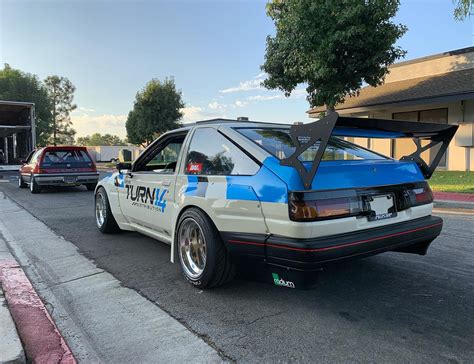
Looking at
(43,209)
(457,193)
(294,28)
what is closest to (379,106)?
(294,28)

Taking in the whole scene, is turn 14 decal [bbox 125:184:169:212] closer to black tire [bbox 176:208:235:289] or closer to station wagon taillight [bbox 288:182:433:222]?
black tire [bbox 176:208:235:289]

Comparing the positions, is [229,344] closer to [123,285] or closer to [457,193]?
[123,285]

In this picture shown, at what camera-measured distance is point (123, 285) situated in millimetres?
4086

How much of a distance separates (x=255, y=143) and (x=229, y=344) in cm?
166

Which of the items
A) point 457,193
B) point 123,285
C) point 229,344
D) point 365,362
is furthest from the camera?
point 457,193

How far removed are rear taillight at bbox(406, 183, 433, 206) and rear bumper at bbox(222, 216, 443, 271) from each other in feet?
0.60

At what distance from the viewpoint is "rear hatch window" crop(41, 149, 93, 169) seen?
498 inches

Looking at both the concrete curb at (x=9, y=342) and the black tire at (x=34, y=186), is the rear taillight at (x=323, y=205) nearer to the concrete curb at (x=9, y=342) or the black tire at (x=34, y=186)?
the concrete curb at (x=9, y=342)

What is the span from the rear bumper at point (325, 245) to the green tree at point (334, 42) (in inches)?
469

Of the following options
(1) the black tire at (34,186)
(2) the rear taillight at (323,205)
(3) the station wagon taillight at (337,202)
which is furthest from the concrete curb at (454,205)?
→ (1) the black tire at (34,186)

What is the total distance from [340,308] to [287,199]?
45.0 inches

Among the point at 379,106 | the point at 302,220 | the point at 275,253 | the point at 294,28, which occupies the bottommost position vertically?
the point at 275,253

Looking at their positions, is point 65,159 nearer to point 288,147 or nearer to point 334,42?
point 334,42

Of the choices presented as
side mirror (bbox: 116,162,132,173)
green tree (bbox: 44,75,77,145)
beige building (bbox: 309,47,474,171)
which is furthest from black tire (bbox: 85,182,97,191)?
green tree (bbox: 44,75,77,145)
